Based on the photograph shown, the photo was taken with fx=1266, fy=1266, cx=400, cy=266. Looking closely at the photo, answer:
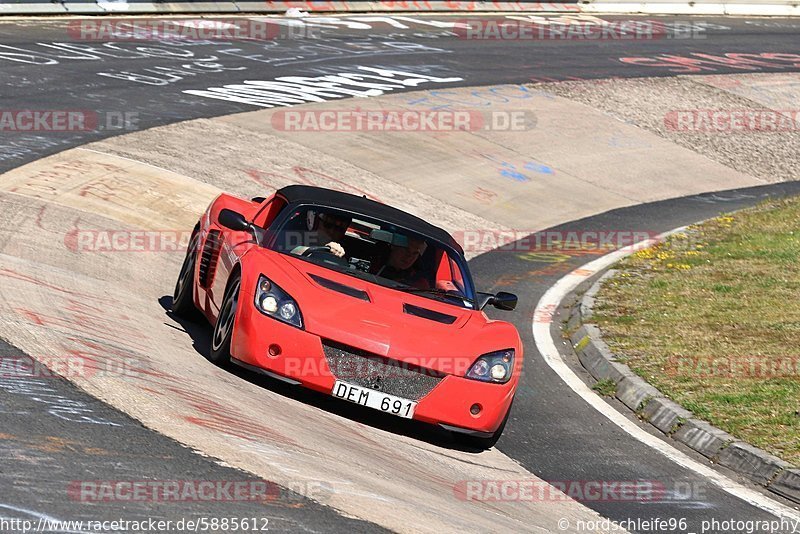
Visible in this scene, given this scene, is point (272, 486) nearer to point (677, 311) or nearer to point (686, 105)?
point (677, 311)

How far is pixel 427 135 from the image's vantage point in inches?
809

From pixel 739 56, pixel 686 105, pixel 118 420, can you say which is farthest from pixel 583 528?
pixel 739 56

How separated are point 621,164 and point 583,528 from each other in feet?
49.6

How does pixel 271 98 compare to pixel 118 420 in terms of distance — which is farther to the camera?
pixel 271 98

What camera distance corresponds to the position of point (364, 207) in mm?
9797

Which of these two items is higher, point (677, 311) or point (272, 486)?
point (272, 486)

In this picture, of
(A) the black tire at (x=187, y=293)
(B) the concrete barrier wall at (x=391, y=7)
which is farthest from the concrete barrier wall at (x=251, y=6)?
(A) the black tire at (x=187, y=293)
